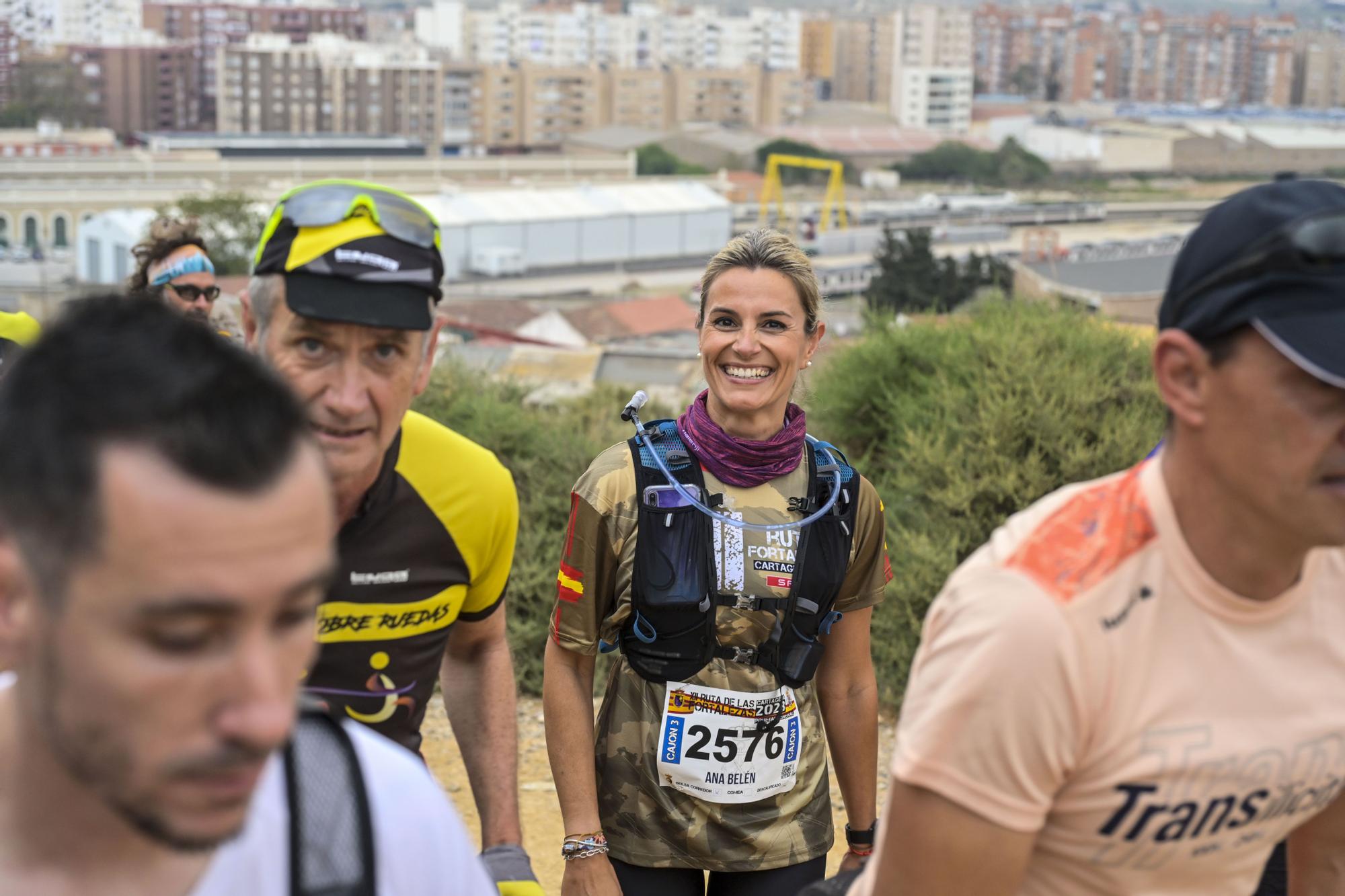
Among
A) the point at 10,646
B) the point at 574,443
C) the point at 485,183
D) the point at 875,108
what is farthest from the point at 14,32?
the point at 10,646

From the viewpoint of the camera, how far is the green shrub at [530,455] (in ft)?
25.3

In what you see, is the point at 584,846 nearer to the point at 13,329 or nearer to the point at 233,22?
the point at 13,329

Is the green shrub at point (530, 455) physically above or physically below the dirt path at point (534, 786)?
above

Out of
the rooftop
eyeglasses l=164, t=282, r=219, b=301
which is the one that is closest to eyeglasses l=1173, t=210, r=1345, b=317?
eyeglasses l=164, t=282, r=219, b=301

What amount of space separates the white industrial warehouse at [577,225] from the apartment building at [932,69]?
2360 inches

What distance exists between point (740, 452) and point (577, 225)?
6724 centimetres

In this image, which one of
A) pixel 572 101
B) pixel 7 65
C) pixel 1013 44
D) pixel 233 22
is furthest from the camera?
pixel 1013 44

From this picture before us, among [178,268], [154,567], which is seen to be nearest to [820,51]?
[178,268]

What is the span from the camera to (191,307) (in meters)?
5.70

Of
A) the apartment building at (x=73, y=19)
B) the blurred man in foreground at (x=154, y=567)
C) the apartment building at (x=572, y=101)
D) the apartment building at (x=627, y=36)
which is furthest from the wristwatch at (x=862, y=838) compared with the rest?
the apartment building at (x=627, y=36)

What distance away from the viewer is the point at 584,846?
2.98 metres

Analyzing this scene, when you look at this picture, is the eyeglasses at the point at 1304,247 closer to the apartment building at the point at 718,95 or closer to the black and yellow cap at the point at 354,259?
the black and yellow cap at the point at 354,259

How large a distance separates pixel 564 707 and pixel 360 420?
1023 millimetres

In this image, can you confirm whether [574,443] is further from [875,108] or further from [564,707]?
[875,108]
